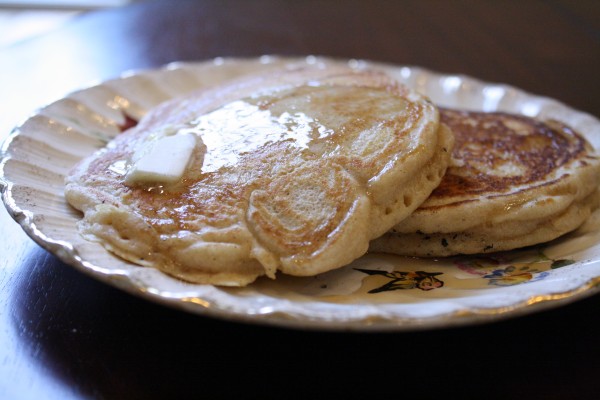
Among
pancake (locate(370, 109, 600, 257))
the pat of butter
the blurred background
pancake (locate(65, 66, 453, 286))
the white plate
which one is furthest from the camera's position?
the blurred background

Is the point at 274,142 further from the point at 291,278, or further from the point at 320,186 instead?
the point at 291,278

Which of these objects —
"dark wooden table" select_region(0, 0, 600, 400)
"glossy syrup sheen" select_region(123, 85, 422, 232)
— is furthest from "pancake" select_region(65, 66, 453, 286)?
"dark wooden table" select_region(0, 0, 600, 400)

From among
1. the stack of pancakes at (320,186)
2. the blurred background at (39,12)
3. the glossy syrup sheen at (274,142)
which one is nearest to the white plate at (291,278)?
the stack of pancakes at (320,186)

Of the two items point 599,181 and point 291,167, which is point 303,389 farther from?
point 599,181

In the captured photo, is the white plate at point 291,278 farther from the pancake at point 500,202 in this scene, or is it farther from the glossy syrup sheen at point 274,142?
the glossy syrup sheen at point 274,142

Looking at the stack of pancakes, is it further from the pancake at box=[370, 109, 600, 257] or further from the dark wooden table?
the dark wooden table

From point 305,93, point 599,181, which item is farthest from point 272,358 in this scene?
point 599,181

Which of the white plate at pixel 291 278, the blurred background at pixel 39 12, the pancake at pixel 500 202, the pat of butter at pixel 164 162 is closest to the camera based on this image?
the white plate at pixel 291 278
